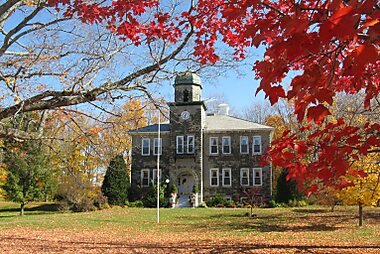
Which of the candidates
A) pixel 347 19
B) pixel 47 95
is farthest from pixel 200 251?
pixel 347 19

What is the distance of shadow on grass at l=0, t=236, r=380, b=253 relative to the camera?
10133 mm

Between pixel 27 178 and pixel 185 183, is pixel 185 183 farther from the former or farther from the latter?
pixel 27 178

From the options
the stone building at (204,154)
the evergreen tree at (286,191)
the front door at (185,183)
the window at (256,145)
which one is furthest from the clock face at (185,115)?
the evergreen tree at (286,191)

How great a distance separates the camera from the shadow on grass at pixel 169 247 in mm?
10133

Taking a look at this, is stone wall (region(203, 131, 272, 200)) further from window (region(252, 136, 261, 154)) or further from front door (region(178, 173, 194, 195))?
front door (region(178, 173, 194, 195))

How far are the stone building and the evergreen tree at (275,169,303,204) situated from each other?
1.91m

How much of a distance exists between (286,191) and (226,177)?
206 inches

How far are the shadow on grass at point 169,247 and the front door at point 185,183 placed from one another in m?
21.7

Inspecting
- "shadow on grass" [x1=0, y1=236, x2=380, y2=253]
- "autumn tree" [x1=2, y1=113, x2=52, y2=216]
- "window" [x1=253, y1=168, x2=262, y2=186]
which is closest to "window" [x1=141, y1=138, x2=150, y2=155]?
"window" [x1=253, y1=168, x2=262, y2=186]

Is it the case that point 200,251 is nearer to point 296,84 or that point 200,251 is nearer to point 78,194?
point 296,84

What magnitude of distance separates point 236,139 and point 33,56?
85.1ft

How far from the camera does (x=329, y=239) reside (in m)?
12.5

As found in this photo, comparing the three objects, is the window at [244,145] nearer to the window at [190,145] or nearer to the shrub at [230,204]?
the window at [190,145]

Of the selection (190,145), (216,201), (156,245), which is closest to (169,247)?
(156,245)
